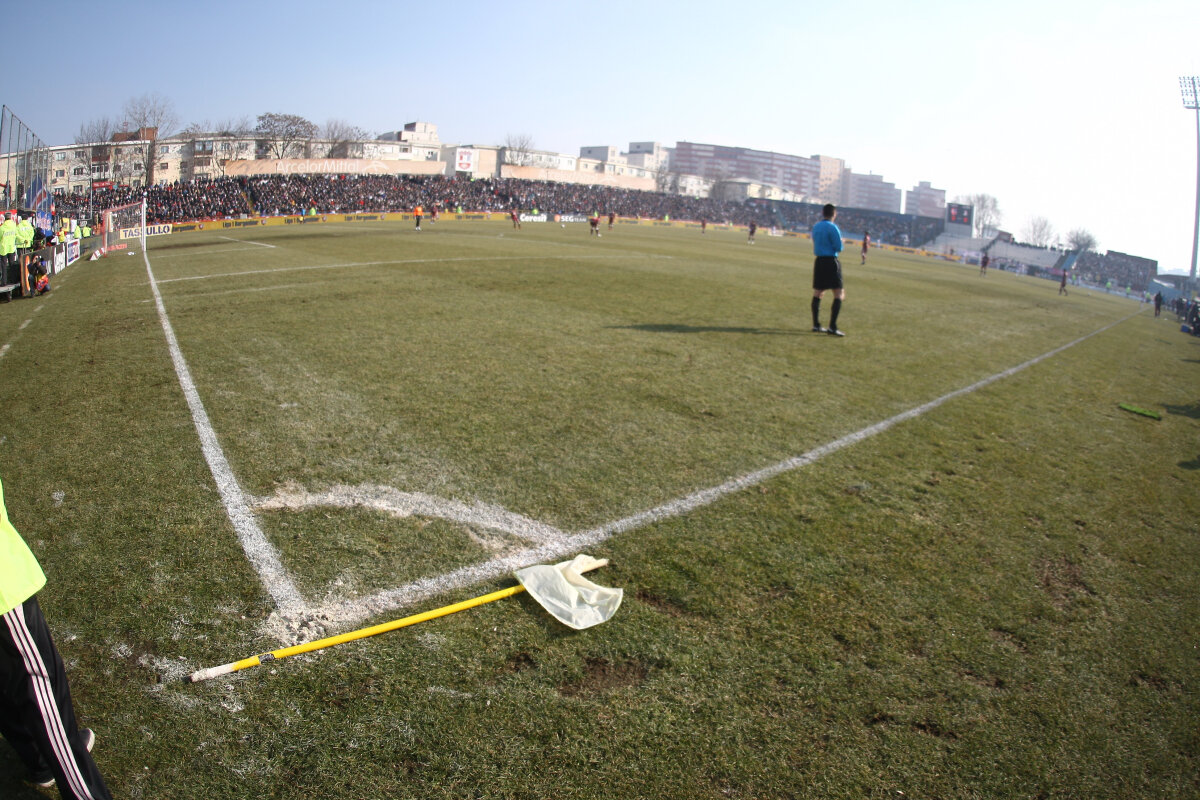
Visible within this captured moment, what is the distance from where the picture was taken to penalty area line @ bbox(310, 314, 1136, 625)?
11.4ft

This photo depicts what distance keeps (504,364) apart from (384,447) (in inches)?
116

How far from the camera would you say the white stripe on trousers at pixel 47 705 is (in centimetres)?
222

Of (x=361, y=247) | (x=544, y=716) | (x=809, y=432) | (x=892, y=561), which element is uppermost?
(x=361, y=247)

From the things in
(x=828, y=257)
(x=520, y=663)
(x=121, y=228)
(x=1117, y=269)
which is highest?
(x=1117, y=269)

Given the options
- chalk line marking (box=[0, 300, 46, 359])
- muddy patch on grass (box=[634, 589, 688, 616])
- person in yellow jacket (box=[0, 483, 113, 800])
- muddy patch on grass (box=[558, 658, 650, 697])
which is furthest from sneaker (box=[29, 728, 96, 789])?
chalk line marking (box=[0, 300, 46, 359])

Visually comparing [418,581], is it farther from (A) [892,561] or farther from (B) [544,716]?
(A) [892,561]

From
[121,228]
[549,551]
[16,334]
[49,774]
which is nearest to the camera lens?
[49,774]

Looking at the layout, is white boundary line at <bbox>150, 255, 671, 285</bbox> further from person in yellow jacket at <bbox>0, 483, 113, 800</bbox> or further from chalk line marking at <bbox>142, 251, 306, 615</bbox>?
person in yellow jacket at <bbox>0, 483, 113, 800</bbox>

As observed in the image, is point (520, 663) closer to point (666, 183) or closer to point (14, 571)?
point (14, 571)

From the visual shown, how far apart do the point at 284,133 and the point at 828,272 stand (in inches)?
3395

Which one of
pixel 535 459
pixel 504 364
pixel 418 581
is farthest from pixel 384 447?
pixel 504 364

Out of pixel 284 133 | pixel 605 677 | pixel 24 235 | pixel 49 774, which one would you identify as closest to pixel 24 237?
pixel 24 235

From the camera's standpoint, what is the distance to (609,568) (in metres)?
3.91

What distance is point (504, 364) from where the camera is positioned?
8.36m
